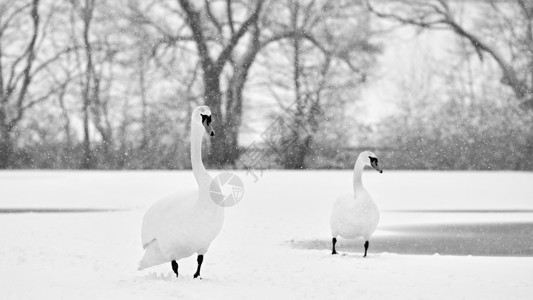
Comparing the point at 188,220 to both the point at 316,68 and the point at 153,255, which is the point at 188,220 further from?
the point at 316,68

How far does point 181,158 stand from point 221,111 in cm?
217

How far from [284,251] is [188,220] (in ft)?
9.25

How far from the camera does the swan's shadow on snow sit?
32.8 feet

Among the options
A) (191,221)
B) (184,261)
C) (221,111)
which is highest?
(221,111)

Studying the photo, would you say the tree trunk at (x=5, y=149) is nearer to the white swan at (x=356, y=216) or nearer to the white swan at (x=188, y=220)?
the white swan at (x=356, y=216)

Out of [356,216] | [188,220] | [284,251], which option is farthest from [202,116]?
[284,251]

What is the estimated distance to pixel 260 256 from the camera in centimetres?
897

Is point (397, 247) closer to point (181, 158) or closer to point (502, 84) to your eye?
point (181, 158)

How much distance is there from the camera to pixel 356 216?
30.1 feet

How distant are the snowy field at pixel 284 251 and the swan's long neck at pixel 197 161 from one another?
886 mm

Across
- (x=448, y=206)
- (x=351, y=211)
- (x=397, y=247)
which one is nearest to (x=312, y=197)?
(x=448, y=206)

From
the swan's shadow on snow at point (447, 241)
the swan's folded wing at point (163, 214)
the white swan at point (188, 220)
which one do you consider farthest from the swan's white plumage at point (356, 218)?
the swan's folded wing at point (163, 214)

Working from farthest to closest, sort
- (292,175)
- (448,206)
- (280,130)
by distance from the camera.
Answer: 1. (280,130)
2. (292,175)
3. (448,206)

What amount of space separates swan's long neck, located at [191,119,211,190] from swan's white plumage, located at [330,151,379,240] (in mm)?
2716
